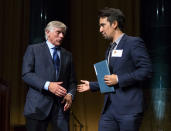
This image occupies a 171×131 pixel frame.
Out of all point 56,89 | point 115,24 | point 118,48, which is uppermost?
point 115,24

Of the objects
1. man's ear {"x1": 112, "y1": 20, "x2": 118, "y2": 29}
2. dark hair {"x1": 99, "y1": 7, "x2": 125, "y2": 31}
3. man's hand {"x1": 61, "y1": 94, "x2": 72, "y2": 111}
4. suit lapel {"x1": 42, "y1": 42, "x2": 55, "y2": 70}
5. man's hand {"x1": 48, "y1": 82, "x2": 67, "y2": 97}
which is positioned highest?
dark hair {"x1": 99, "y1": 7, "x2": 125, "y2": 31}

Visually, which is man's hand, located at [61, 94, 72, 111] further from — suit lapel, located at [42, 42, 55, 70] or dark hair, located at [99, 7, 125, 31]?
dark hair, located at [99, 7, 125, 31]

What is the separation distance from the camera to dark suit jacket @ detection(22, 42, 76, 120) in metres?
2.48

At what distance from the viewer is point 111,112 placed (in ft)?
7.26

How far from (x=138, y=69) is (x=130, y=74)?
0.22ft

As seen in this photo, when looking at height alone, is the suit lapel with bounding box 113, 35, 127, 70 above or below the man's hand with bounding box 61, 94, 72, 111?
above

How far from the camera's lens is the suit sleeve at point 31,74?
8.11 feet

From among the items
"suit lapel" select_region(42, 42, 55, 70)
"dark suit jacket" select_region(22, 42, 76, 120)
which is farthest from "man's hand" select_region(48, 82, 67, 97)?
"suit lapel" select_region(42, 42, 55, 70)

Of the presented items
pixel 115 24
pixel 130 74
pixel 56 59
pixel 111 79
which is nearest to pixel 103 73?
pixel 111 79

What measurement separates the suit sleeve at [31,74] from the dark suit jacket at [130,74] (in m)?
0.62

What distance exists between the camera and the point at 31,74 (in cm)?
253

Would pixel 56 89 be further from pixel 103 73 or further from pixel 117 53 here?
pixel 117 53

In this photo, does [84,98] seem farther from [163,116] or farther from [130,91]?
[130,91]

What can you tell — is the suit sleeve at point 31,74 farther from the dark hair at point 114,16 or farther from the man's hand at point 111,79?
the dark hair at point 114,16
